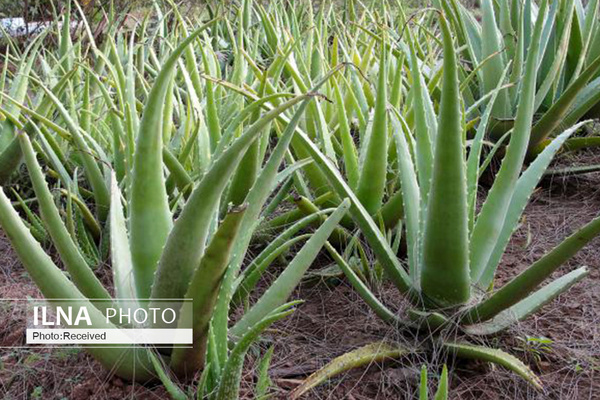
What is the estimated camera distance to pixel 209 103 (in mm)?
1767

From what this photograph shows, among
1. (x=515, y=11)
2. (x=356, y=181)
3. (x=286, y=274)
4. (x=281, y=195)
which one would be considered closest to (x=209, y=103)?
(x=281, y=195)

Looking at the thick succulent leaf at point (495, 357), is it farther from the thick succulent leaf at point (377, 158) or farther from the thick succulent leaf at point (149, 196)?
the thick succulent leaf at point (149, 196)

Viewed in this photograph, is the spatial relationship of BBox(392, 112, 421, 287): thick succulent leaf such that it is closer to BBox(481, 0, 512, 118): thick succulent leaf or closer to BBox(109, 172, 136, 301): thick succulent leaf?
BBox(109, 172, 136, 301): thick succulent leaf

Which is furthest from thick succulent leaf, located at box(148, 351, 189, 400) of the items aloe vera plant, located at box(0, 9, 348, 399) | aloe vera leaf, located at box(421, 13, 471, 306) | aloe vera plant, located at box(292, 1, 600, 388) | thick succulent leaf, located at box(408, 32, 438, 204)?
thick succulent leaf, located at box(408, 32, 438, 204)

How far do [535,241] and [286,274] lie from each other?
3.17 ft

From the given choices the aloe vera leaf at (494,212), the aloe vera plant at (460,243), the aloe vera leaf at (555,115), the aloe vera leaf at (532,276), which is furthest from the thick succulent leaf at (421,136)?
the aloe vera leaf at (555,115)

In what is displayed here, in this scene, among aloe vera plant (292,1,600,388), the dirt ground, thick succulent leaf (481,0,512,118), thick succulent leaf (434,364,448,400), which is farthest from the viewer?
thick succulent leaf (481,0,512,118)

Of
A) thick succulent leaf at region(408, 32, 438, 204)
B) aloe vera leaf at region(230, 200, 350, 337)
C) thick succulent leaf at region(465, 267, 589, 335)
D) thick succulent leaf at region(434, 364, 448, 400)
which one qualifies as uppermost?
thick succulent leaf at region(408, 32, 438, 204)

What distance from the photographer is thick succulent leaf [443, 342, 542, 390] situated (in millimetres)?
1207

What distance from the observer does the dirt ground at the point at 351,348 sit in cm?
129

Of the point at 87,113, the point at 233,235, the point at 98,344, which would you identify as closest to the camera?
the point at 233,235

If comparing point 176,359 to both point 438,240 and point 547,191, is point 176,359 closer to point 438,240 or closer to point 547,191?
point 438,240

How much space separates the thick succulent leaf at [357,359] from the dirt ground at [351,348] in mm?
29

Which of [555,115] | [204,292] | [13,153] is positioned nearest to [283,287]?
[204,292]
